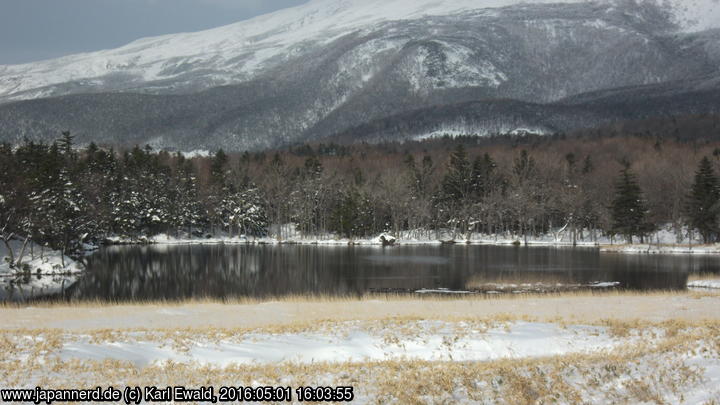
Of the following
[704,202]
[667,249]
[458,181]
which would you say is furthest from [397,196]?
[704,202]

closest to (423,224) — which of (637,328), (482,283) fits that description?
(482,283)

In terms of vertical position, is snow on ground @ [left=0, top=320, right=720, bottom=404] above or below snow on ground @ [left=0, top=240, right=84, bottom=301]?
above

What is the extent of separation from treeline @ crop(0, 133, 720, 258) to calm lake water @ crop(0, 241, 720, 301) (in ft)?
101

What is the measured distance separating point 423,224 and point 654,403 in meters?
119

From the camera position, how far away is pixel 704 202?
93.5 m

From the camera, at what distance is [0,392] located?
11.9 m

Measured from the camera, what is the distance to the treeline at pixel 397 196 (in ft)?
338

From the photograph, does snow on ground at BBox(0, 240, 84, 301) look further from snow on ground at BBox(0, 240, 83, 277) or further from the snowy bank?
the snowy bank

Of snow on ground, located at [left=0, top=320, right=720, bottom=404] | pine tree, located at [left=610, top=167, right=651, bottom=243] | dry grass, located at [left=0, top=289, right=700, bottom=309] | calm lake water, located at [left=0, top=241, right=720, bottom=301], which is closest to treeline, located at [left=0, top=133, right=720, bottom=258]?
pine tree, located at [left=610, top=167, right=651, bottom=243]

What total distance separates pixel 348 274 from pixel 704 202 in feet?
211

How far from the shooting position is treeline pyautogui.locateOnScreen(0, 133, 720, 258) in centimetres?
10294

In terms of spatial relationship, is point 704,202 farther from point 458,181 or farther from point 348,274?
point 348,274

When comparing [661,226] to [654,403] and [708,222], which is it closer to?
[708,222]
